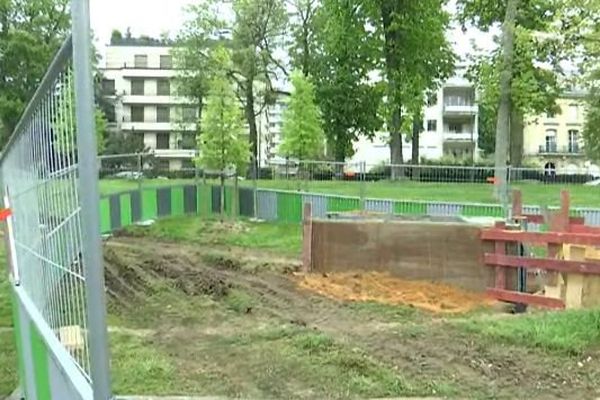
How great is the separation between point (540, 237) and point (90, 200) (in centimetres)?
917

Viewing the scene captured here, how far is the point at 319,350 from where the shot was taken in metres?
6.91

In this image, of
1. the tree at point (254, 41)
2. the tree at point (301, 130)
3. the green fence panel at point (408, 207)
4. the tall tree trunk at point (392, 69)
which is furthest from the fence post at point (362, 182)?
the tree at point (254, 41)

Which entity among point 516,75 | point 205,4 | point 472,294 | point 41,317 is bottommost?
point 472,294

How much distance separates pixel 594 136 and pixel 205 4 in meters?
28.6

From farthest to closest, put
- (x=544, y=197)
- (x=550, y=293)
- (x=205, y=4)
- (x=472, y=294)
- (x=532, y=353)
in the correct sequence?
(x=205, y=4), (x=544, y=197), (x=472, y=294), (x=550, y=293), (x=532, y=353)

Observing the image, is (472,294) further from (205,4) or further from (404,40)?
(205,4)

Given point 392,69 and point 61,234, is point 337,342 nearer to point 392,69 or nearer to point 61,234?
point 61,234

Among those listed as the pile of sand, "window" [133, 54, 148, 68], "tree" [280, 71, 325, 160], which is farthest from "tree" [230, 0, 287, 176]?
"window" [133, 54, 148, 68]

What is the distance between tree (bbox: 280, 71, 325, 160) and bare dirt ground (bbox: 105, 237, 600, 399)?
58.5 feet

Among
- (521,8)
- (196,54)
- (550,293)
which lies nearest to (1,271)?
(550,293)

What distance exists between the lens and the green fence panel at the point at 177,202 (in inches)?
1035

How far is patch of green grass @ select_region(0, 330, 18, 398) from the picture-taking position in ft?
21.0

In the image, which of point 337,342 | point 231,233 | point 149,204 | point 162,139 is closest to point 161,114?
point 162,139

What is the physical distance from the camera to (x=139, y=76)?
3625 inches
